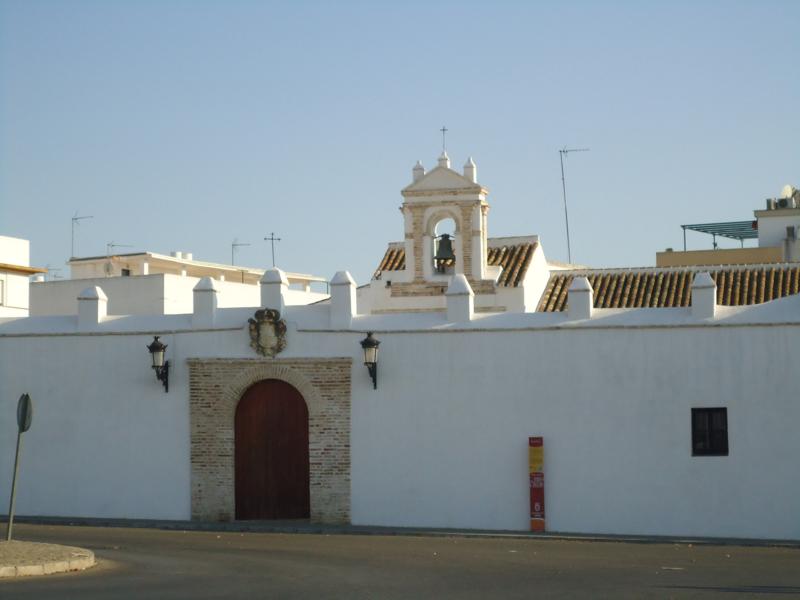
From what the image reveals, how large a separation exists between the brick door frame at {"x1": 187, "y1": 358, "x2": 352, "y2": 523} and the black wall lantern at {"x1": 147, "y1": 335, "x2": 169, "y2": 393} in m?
0.42

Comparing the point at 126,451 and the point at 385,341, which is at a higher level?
the point at 385,341

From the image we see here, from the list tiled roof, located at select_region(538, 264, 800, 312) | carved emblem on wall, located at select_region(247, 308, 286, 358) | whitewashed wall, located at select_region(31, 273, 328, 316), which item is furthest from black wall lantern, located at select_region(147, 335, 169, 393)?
whitewashed wall, located at select_region(31, 273, 328, 316)

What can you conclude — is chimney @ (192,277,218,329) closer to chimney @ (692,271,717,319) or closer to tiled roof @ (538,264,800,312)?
chimney @ (692,271,717,319)

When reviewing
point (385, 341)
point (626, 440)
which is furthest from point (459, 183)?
point (626, 440)

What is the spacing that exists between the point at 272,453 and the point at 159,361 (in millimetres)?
2456

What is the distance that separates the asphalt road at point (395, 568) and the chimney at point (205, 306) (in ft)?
12.4

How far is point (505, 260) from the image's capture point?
106 ft

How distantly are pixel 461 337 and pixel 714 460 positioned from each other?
4434 millimetres

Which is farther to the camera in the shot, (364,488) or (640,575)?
(364,488)

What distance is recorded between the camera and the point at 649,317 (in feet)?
68.1

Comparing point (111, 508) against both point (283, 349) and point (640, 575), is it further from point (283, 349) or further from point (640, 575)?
point (640, 575)

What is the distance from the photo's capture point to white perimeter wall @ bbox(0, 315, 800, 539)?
2022cm

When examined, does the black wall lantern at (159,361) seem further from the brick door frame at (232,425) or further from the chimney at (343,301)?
the chimney at (343,301)

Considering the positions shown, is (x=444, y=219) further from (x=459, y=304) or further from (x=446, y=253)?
(x=459, y=304)
